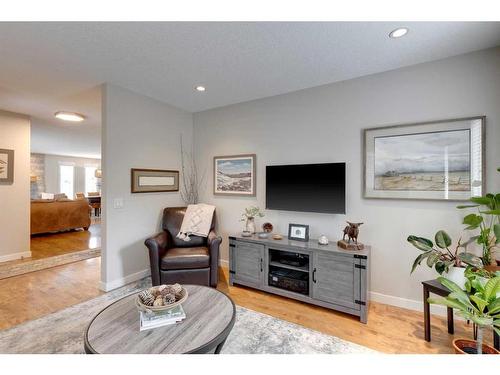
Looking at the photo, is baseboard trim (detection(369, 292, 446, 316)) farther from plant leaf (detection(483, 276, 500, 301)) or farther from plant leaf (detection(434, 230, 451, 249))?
plant leaf (detection(483, 276, 500, 301))

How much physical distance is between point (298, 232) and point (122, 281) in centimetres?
233

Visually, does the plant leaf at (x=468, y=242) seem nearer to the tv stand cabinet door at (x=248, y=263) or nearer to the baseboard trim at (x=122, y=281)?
the tv stand cabinet door at (x=248, y=263)

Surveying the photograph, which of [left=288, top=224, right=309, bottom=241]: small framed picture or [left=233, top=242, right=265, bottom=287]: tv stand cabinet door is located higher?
[left=288, top=224, right=309, bottom=241]: small framed picture

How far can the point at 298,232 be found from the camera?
9.13 feet

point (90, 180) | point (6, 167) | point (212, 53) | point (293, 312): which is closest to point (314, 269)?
point (293, 312)

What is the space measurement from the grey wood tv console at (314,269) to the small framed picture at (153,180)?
139 cm

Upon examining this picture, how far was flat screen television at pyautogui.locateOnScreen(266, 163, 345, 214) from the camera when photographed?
261cm

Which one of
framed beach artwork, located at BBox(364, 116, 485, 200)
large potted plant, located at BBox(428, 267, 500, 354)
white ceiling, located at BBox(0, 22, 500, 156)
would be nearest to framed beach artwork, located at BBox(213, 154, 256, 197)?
white ceiling, located at BBox(0, 22, 500, 156)

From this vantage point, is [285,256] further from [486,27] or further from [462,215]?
[486,27]

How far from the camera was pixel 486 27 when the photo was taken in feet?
5.93

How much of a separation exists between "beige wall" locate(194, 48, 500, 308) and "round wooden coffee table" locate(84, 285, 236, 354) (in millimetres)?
1749

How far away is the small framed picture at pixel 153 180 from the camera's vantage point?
3082mm
